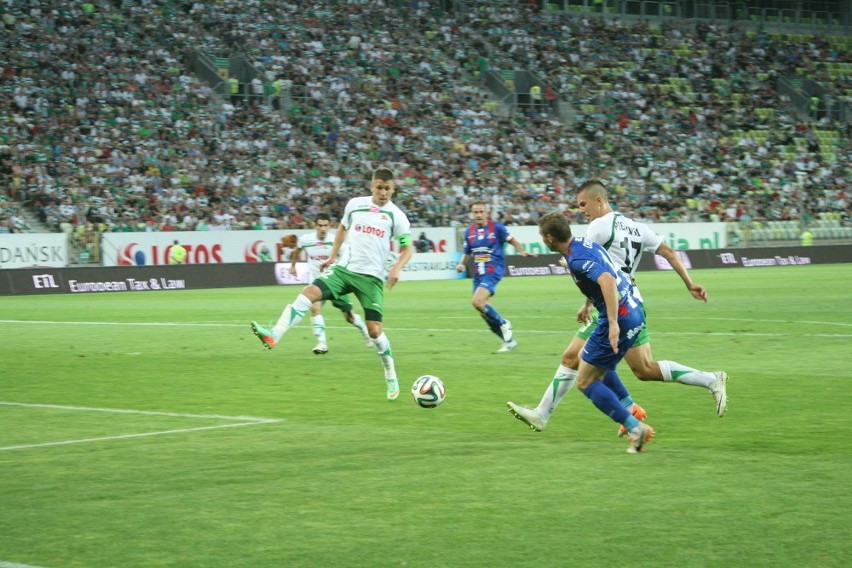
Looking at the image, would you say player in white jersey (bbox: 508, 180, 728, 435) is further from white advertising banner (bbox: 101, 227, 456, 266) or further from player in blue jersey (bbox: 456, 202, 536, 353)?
white advertising banner (bbox: 101, 227, 456, 266)

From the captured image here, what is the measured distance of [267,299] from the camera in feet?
113

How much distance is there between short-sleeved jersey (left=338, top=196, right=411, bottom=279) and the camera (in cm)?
1358

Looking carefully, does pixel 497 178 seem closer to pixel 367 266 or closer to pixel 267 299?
pixel 267 299

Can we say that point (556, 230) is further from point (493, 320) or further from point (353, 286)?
point (493, 320)

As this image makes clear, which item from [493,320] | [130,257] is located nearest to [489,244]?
[493,320]

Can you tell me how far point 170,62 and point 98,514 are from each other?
46519 millimetres

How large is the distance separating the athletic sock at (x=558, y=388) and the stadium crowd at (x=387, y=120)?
33976 mm

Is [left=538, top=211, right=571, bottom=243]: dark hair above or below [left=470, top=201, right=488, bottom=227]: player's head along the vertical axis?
above

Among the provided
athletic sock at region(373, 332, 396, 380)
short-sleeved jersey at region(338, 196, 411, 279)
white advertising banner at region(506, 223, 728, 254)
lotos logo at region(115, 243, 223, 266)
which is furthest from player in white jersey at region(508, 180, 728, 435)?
white advertising banner at region(506, 223, 728, 254)

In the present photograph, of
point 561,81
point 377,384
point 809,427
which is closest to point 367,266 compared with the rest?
point 377,384

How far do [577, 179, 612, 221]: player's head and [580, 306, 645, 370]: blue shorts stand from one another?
1.27m

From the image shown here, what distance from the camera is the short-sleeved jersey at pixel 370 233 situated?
13.6m

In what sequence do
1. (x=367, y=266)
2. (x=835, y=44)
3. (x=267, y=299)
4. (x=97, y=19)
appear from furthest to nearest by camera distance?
(x=835, y=44), (x=97, y=19), (x=267, y=299), (x=367, y=266)

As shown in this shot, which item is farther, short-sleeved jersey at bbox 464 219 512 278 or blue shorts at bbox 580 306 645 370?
short-sleeved jersey at bbox 464 219 512 278
